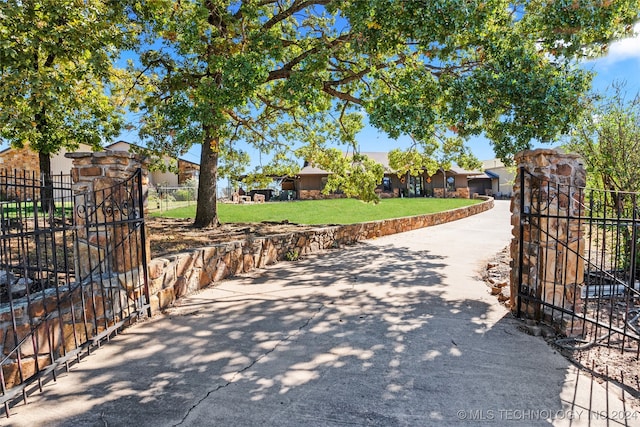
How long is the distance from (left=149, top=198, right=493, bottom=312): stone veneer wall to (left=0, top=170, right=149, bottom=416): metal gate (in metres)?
0.51

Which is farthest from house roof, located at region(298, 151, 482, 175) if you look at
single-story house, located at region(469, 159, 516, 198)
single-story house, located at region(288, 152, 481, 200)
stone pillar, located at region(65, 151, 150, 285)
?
stone pillar, located at region(65, 151, 150, 285)

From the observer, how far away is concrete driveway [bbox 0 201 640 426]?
112 inches

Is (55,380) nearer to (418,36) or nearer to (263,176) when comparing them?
(418,36)

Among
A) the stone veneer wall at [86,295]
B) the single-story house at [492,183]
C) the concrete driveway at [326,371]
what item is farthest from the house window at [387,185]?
the stone veneer wall at [86,295]

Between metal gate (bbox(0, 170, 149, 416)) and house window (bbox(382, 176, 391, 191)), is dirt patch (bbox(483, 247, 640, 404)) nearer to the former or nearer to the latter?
metal gate (bbox(0, 170, 149, 416))

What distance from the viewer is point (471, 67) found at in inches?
310

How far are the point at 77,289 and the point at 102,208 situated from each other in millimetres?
968

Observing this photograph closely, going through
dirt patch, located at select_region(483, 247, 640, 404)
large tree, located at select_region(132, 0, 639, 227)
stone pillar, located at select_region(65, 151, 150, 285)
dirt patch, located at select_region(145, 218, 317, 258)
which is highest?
large tree, located at select_region(132, 0, 639, 227)

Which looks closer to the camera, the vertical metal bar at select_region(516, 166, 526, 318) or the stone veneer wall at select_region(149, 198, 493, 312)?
the vertical metal bar at select_region(516, 166, 526, 318)

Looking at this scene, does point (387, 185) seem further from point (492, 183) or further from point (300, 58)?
Result: point (300, 58)

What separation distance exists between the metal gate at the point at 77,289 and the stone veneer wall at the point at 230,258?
1.68 feet

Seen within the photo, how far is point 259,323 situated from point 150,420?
2057 mm

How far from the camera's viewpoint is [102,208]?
4.39 meters

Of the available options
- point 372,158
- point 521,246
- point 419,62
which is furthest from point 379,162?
point 521,246
